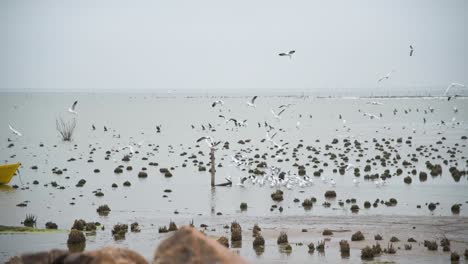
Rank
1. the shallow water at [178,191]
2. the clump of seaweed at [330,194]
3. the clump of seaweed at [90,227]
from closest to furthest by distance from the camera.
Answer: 1. the clump of seaweed at [90,227]
2. the shallow water at [178,191]
3. the clump of seaweed at [330,194]

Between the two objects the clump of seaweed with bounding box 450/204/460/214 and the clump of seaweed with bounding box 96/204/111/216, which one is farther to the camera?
the clump of seaweed with bounding box 96/204/111/216

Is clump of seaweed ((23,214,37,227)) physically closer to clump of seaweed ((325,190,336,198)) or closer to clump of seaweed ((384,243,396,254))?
clump of seaweed ((384,243,396,254))

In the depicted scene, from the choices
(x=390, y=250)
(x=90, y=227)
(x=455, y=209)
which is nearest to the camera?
(x=390, y=250)

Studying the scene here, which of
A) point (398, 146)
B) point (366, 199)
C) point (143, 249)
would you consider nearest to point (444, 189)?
point (366, 199)

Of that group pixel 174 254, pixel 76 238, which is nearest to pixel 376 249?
pixel 76 238

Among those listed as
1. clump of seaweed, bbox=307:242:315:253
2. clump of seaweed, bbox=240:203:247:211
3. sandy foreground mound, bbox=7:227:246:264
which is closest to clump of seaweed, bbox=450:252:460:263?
clump of seaweed, bbox=307:242:315:253

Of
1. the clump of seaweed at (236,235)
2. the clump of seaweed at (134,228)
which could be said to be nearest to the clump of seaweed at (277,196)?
the clump of seaweed at (134,228)

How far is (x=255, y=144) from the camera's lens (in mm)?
82500

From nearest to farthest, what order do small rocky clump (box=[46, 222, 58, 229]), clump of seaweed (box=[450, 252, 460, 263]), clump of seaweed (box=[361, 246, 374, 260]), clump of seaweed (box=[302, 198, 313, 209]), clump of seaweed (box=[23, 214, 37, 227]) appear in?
clump of seaweed (box=[450, 252, 460, 263]), clump of seaweed (box=[361, 246, 374, 260]), small rocky clump (box=[46, 222, 58, 229]), clump of seaweed (box=[23, 214, 37, 227]), clump of seaweed (box=[302, 198, 313, 209])

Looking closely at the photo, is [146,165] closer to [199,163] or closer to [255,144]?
[199,163]

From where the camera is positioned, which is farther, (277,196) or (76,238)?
(277,196)

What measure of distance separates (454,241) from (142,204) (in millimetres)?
18948

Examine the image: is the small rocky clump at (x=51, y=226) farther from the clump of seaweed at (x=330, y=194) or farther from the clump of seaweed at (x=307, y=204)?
the clump of seaweed at (x=330, y=194)

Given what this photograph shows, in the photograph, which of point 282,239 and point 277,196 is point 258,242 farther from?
point 277,196
